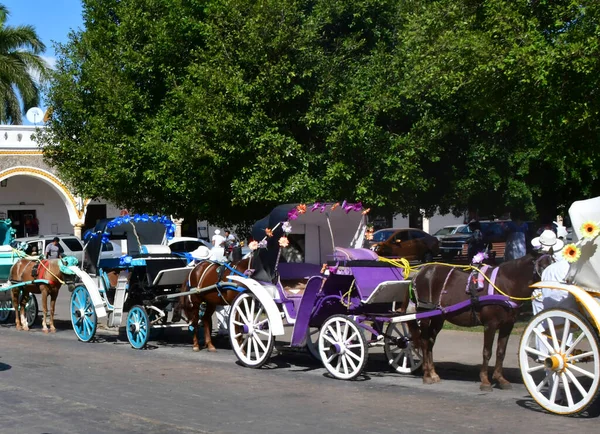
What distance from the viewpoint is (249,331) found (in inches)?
488

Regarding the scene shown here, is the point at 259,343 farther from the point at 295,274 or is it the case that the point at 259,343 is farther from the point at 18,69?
the point at 18,69

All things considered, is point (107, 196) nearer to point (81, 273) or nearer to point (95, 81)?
point (95, 81)

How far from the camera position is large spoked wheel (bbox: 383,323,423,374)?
11.7m

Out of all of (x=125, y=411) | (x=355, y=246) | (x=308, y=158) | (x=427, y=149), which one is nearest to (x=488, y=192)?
(x=427, y=149)

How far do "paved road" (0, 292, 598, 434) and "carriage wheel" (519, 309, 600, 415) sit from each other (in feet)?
0.73

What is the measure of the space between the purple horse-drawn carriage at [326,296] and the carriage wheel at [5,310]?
8112 millimetres

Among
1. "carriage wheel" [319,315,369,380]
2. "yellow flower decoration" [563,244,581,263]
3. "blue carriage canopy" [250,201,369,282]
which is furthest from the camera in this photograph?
"blue carriage canopy" [250,201,369,282]

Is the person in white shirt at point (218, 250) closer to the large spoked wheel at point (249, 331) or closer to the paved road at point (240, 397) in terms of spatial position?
the paved road at point (240, 397)

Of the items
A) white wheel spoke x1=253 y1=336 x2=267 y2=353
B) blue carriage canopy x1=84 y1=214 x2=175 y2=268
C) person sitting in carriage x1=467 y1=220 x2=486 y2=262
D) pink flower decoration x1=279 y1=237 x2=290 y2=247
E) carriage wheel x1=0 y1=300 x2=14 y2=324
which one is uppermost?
person sitting in carriage x1=467 y1=220 x2=486 y2=262

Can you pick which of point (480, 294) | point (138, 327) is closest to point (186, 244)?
point (138, 327)

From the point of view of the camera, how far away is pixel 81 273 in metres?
16.0

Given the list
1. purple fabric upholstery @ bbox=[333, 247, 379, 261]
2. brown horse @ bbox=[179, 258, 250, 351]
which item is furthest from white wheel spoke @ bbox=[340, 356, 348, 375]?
brown horse @ bbox=[179, 258, 250, 351]

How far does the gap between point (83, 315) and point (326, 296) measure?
6006 mm

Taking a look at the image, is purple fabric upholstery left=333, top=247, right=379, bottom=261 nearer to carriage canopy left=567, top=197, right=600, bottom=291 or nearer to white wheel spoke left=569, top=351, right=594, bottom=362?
carriage canopy left=567, top=197, right=600, bottom=291
